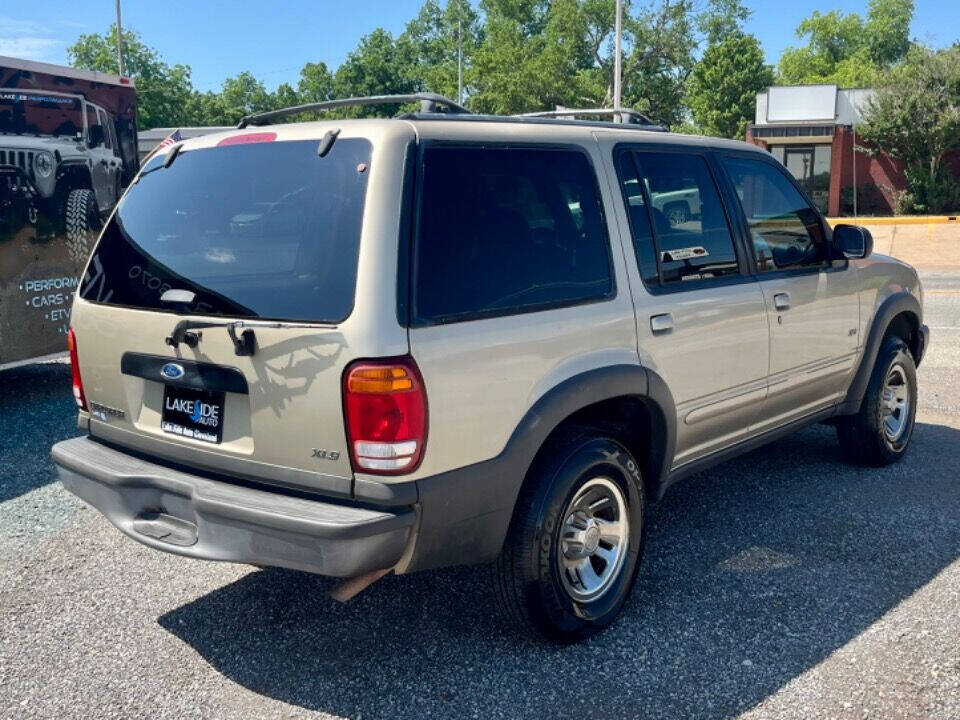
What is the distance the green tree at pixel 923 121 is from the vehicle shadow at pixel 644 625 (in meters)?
28.0

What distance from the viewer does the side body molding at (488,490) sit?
9.71 ft

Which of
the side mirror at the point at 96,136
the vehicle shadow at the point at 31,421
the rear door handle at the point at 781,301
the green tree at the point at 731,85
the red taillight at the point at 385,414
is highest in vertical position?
the green tree at the point at 731,85

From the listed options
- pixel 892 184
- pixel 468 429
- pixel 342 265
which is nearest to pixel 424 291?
pixel 342 265

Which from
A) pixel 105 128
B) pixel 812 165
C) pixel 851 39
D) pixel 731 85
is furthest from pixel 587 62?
pixel 105 128

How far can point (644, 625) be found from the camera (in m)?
3.65

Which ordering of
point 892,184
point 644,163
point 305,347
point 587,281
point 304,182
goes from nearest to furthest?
point 305,347
point 304,182
point 587,281
point 644,163
point 892,184

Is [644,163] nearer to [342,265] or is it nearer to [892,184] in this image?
[342,265]

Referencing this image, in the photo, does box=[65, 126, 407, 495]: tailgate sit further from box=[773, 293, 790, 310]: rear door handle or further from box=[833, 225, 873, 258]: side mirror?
box=[833, 225, 873, 258]: side mirror

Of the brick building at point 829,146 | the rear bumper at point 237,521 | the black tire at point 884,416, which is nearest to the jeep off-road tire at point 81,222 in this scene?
the rear bumper at point 237,521

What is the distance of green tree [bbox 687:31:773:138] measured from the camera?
→ 158 ft

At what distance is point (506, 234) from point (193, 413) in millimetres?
1250

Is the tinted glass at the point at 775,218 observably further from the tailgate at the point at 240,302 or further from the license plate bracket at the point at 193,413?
the license plate bracket at the point at 193,413

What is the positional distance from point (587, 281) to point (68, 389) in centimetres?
611

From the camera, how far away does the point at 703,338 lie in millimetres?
3990
